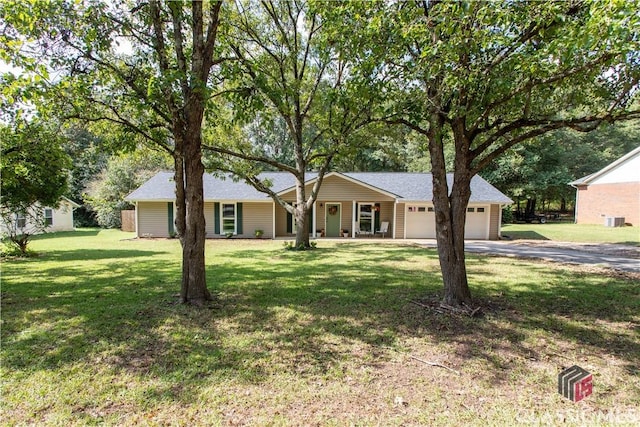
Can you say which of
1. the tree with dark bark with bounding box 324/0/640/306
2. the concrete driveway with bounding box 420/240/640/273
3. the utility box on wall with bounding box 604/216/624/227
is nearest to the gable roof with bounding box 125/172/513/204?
the concrete driveway with bounding box 420/240/640/273

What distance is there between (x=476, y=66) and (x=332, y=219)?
50.0ft

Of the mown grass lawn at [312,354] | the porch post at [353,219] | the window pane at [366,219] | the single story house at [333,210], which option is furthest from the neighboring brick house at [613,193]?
the mown grass lawn at [312,354]

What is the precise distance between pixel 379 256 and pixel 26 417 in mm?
10096

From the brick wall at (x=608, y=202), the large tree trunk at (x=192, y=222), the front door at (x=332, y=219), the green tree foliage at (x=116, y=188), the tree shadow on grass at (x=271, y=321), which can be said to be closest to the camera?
the tree shadow on grass at (x=271, y=321)

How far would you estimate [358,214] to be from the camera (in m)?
19.8

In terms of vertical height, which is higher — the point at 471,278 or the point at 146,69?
the point at 146,69

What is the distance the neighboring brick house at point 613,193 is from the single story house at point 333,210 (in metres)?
11.0

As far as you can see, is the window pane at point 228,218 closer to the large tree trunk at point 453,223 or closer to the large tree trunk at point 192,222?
the large tree trunk at point 192,222

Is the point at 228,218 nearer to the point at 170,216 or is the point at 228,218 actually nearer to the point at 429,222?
the point at 170,216

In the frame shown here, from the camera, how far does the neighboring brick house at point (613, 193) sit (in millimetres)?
22422

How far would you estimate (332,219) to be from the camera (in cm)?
1972

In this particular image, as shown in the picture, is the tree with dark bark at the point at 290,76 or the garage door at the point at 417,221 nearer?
the tree with dark bark at the point at 290,76

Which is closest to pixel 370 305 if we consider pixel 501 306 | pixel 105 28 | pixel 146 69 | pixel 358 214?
pixel 501 306

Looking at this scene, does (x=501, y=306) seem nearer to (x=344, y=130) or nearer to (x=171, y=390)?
(x=171, y=390)
